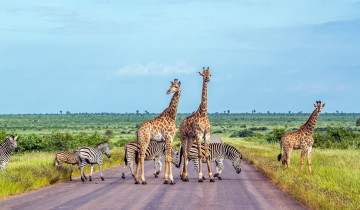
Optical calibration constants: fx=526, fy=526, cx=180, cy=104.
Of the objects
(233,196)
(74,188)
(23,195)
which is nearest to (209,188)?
(233,196)

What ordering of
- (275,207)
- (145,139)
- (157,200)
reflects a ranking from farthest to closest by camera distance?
1. (145,139)
2. (157,200)
3. (275,207)

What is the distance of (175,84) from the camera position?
19109 mm

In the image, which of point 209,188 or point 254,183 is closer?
point 209,188

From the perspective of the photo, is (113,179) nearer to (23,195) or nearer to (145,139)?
(145,139)

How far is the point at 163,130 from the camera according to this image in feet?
62.0

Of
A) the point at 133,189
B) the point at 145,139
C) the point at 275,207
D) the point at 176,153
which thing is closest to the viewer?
the point at 275,207

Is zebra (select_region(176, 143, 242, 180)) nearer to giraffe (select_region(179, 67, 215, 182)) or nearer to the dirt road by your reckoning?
giraffe (select_region(179, 67, 215, 182))

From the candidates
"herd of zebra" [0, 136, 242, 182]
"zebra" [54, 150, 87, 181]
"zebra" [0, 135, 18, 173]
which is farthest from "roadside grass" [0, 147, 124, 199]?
"zebra" [0, 135, 18, 173]

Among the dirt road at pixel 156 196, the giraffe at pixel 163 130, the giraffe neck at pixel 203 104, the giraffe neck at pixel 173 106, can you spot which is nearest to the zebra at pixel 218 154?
the dirt road at pixel 156 196

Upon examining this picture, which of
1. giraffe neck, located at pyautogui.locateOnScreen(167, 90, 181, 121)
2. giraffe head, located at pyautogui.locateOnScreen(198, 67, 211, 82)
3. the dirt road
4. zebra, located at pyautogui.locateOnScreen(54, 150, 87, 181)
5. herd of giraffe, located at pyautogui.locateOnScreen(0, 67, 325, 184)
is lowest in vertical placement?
the dirt road

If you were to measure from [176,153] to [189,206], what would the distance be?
987cm

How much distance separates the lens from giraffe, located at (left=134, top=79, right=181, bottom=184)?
18.5m

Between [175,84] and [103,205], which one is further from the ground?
[175,84]

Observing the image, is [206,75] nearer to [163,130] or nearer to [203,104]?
[203,104]
